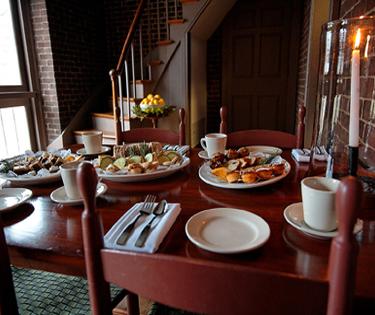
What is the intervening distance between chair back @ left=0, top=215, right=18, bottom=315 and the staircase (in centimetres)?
263

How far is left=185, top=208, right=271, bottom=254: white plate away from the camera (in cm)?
57

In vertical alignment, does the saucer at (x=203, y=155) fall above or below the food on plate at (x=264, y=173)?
below

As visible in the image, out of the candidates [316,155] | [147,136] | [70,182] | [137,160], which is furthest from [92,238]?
[147,136]

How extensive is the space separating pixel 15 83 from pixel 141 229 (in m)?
3.40

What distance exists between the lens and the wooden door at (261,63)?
4.07 metres

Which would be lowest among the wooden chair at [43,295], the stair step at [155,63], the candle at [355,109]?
the wooden chair at [43,295]

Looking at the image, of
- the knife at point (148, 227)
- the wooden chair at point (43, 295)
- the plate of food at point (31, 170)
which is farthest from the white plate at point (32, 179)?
the knife at point (148, 227)

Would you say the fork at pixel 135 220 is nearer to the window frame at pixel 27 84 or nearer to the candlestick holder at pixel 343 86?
the candlestick holder at pixel 343 86

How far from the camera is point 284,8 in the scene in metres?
3.99

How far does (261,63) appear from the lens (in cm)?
430

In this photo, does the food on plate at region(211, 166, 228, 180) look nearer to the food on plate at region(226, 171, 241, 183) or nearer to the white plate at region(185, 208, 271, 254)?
→ the food on plate at region(226, 171, 241, 183)

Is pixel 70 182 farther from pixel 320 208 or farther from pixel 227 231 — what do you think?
pixel 320 208

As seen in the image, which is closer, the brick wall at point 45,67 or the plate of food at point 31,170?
the plate of food at point 31,170

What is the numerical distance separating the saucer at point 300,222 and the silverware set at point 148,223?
315 millimetres
